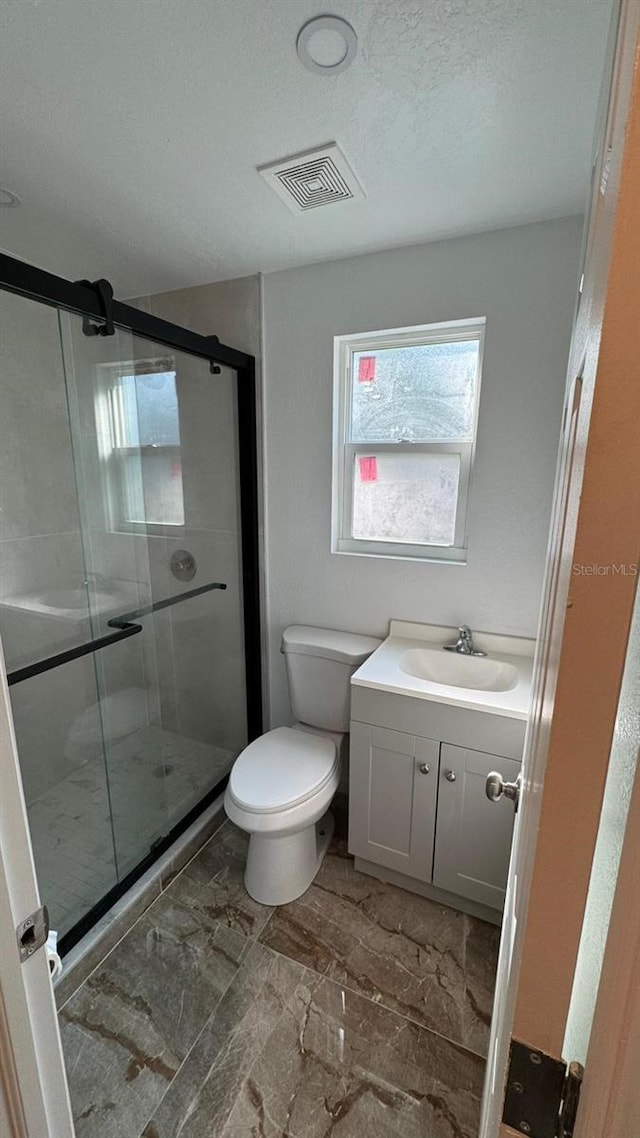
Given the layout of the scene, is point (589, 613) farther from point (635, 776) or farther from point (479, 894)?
point (479, 894)

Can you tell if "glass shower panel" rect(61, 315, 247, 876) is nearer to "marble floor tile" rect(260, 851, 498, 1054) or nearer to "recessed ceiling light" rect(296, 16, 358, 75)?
"marble floor tile" rect(260, 851, 498, 1054)

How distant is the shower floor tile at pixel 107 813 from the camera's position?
1520 mm

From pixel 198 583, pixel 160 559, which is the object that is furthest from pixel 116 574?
pixel 198 583

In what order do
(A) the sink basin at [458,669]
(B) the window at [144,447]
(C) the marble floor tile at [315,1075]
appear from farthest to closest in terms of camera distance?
1. (B) the window at [144,447]
2. (A) the sink basin at [458,669]
3. (C) the marble floor tile at [315,1075]

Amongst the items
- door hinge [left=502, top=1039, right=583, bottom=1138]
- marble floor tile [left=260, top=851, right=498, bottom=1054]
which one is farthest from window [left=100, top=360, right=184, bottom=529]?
door hinge [left=502, top=1039, right=583, bottom=1138]

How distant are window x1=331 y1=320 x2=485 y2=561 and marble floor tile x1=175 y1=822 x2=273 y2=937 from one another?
1287 millimetres

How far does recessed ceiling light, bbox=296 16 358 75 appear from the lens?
83 centimetres

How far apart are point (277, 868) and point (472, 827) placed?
0.68 metres

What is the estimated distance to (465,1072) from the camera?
1151mm

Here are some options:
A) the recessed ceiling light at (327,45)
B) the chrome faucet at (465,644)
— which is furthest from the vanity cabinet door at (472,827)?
the recessed ceiling light at (327,45)

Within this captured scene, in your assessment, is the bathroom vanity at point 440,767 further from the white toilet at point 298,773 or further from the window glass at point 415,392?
the window glass at point 415,392

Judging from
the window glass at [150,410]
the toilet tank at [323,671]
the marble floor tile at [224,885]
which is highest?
the window glass at [150,410]

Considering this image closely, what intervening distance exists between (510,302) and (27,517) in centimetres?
177

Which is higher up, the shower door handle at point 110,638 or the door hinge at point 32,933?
the shower door handle at point 110,638
